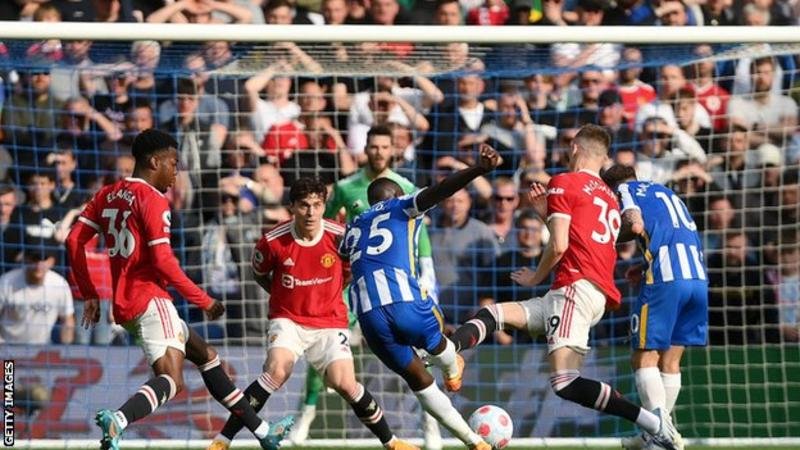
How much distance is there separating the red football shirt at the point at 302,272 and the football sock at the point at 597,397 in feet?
5.02

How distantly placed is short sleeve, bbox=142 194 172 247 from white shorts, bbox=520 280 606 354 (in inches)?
91.5

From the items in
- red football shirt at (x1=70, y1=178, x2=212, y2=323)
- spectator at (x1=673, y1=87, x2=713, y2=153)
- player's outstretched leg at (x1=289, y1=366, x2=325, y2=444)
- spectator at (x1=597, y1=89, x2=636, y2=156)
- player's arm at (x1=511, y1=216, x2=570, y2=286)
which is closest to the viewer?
red football shirt at (x1=70, y1=178, x2=212, y2=323)

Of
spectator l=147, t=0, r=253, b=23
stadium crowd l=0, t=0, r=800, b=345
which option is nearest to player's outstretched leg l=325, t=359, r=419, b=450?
stadium crowd l=0, t=0, r=800, b=345

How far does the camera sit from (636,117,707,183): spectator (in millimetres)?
13148

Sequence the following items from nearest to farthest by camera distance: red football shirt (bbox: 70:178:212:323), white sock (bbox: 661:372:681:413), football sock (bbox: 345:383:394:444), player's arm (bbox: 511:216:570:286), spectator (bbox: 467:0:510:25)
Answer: red football shirt (bbox: 70:178:212:323) < player's arm (bbox: 511:216:570:286) < football sock (bbox: 345:383:394:444) < white sock (bbox: 661:372:681:413) < spectator (bbox: 467:0:510:25)

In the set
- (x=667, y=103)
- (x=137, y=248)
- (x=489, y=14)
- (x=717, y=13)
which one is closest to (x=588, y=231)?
(x=137, y=248)

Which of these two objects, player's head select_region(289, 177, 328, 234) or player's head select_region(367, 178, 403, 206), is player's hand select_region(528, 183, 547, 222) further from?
player's head select_region(289, 177, 328, 234)

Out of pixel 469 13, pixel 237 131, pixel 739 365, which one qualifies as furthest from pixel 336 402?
pixel 469 13

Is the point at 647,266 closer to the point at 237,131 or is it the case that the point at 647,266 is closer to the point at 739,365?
the point at 739,365

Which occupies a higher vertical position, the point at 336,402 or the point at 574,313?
the point at 574,313

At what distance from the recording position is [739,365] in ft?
41.5

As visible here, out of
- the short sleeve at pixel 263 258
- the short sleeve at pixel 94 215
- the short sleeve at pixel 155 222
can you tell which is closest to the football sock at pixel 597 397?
the short sleeve at pixel 263 258

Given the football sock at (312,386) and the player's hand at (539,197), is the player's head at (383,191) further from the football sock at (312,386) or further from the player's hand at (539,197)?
the football sock at (312,386)

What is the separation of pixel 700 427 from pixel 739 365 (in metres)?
0.57
